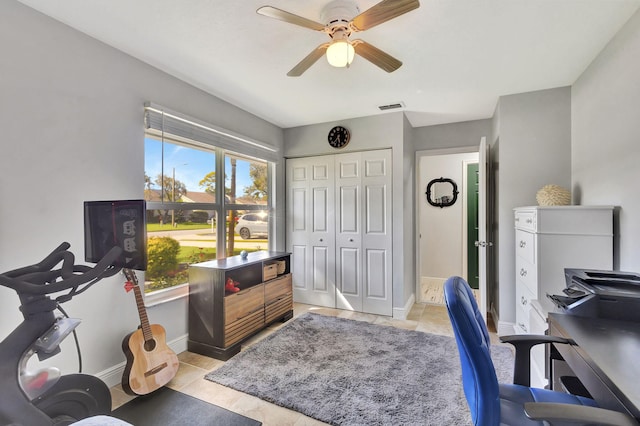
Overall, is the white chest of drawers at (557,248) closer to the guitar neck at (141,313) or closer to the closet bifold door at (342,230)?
the closet bifold door at (342,230)

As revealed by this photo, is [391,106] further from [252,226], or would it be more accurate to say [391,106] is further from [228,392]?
[228,392]

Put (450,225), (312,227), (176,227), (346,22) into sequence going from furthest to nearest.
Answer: (450,225)
(312,227)
(176,227)
(346,22)

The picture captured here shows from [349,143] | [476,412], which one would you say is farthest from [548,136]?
[476,412]

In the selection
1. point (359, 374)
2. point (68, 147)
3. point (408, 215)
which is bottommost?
point (359, 374)

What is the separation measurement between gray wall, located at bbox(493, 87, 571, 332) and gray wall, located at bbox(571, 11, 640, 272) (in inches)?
10.8

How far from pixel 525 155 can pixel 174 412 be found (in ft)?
12.3

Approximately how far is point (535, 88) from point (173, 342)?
165 inches

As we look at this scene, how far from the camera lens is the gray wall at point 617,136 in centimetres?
180

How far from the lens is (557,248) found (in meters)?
2.23

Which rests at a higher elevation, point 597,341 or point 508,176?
point 508,176

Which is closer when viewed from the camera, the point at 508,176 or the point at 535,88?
the point at 535,88

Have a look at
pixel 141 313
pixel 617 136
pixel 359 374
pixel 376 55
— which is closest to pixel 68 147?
pixel 141 313

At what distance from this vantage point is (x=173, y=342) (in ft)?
8.68

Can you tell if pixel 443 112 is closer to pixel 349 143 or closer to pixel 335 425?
pixel 349 143
